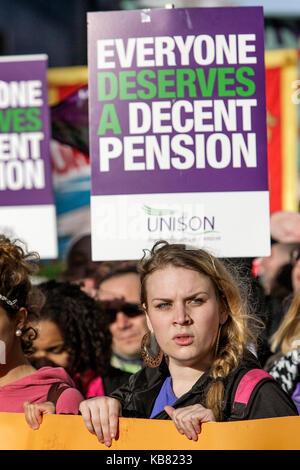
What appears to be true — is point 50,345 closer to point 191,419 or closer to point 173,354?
point 173,354

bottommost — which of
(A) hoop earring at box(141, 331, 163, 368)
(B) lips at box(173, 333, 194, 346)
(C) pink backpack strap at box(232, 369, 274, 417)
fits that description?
(C) pink backpack strap at box(232, 369, 274, 417)

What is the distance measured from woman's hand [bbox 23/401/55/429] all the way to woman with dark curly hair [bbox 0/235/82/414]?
6 cm

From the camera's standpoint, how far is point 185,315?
7.29 feet

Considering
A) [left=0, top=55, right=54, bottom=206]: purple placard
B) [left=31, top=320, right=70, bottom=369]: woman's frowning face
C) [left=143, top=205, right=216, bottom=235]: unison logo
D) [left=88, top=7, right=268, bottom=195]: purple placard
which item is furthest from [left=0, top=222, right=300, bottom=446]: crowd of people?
[left=0, top=55, right=54, bottom=206]: purple placard

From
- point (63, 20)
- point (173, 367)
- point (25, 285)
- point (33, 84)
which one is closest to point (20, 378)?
point (25, 285)

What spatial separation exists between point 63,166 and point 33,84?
8.67 ft

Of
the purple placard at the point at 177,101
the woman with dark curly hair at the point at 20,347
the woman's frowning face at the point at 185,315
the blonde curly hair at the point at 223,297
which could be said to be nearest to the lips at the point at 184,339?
the woman's frowning face at the point at 185,315

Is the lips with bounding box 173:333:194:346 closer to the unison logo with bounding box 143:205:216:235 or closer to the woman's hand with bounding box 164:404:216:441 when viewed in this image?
the woman's hand with bounding box 164:404:216:441

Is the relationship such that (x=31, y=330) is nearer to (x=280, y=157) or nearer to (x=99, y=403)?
(x=99, y=403)

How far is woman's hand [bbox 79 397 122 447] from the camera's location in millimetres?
2146

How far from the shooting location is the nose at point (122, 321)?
3898mm

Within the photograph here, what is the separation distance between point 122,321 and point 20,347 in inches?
55.8

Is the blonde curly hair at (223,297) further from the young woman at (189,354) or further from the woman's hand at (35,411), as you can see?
the woman's hand at (35,411)

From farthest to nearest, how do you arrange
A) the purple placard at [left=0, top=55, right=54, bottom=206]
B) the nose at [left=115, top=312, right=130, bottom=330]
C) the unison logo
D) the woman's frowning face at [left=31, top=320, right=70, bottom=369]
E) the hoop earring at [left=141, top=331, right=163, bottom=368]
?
the nose at [left=115, top=312, right=130, bottom=330] < the purple placard at [left=0, top=55, right=54, bottom=206] < the woman's frowning face at [left=31, top=320, right=70, bottom=369] < the unison logo < the hoop earring at [left=141, top=331, right=163, bottom=368]
